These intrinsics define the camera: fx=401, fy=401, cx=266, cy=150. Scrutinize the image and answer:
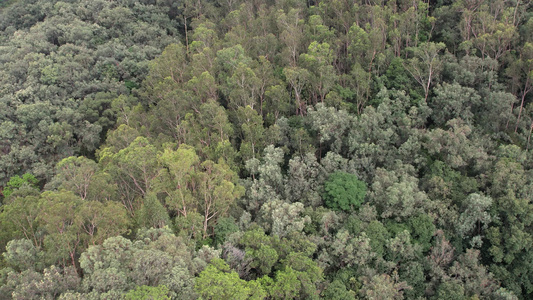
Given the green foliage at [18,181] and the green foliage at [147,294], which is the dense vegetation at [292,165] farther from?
the green foliage at [18,181]

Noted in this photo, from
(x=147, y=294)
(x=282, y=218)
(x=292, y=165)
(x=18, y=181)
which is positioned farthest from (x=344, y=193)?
(x=18, y=181)

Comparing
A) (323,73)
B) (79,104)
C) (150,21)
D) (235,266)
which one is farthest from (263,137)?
(150,21)

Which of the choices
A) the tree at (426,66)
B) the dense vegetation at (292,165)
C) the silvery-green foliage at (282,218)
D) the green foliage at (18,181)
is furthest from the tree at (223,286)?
the green foliage at (18,181)

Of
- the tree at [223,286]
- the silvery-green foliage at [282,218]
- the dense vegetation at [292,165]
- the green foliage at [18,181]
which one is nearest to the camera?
the tree at [223,286]

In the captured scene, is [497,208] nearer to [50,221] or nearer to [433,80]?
[433,80]

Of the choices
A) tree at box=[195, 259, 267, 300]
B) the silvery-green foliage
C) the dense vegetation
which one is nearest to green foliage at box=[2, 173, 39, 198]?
the dense vegetation

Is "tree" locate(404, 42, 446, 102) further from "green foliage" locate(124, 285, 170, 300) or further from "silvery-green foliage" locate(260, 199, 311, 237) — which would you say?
"green foliage" locate(124, 285, 170, 300)
